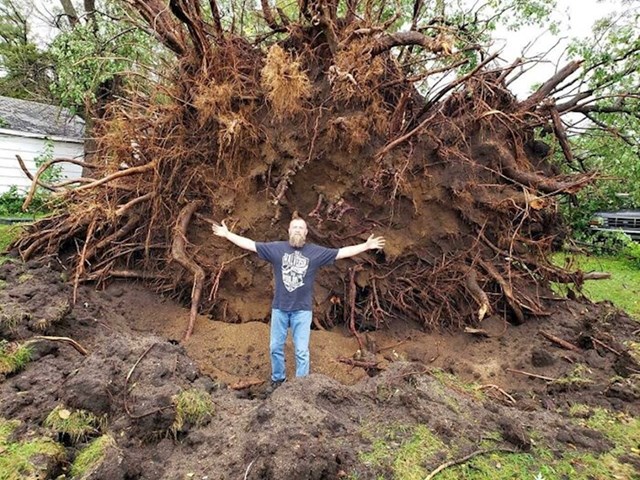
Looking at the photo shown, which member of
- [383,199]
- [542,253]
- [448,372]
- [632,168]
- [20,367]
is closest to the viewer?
[20,367]

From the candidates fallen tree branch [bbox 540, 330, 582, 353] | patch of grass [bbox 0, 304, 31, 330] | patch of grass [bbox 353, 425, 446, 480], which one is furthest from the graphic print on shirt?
fallen tree branch [bbox 540, 330, 582, 353]

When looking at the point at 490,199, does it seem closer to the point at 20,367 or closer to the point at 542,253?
the point at 542,253

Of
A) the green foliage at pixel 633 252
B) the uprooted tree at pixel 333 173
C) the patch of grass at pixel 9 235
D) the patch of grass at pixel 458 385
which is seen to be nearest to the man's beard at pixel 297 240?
the uprooted tree at pixel 333 173

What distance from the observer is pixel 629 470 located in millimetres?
2623

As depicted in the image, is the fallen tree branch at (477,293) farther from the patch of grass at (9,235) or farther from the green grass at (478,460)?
the patch of grass at (9,235)

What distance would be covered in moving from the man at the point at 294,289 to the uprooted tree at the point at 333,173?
913 millimetres

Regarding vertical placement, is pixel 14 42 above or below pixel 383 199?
above

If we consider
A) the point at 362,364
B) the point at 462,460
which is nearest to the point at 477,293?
the point at 362,364

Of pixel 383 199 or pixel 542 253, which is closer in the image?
pixel 383 199

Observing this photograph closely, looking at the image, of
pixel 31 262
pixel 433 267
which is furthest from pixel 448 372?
pixel 31 262

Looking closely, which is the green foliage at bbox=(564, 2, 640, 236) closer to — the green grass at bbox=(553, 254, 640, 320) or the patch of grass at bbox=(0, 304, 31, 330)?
the green grass at bbox=(553, 254, 640, 320)

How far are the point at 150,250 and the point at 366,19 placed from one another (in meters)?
3.54

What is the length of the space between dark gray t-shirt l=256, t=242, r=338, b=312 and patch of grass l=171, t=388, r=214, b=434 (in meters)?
1.16

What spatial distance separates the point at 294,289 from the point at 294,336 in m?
0.42
